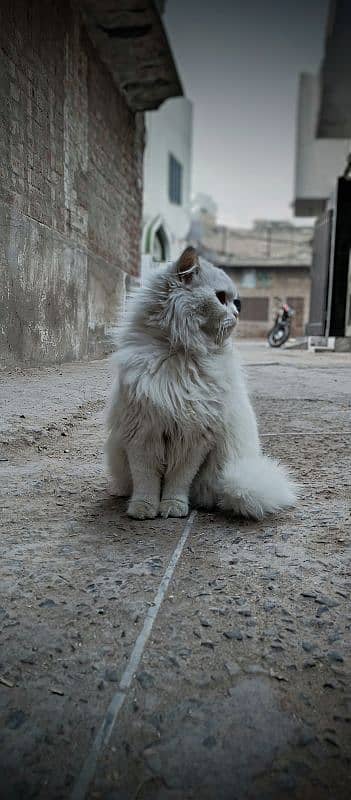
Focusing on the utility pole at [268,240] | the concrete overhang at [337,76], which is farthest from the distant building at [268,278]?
the concrete overhang at [337,76]

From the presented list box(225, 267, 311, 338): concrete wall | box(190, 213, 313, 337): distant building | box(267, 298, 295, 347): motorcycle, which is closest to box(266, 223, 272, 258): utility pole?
box(190, 213, 313, 337): distant building

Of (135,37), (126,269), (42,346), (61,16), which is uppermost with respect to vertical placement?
(135,37)

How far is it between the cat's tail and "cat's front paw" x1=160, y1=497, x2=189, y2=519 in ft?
0.42

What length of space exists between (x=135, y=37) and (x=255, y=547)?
6.62 metres

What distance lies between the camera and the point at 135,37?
235 inches

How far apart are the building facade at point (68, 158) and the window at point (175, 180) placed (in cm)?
1130

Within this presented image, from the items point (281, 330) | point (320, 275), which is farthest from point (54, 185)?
point (281, 330)

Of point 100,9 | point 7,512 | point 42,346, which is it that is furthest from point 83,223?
point 7,512

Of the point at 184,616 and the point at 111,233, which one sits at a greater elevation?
the point at 111,233

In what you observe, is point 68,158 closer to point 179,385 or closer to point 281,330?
point 179,385

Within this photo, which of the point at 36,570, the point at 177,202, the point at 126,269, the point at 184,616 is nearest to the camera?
the point at 184,616

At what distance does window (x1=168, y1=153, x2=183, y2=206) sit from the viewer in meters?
18.7

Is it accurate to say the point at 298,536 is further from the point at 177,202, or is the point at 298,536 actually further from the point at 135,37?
the point at 177,202

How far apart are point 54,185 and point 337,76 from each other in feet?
Result: 14.4
